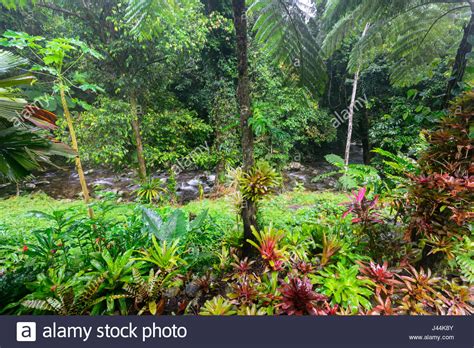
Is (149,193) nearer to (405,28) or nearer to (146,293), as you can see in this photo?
(146,293)

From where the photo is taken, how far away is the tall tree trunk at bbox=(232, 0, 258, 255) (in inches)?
63.4

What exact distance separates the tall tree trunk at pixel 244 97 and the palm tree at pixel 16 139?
1.26 metres

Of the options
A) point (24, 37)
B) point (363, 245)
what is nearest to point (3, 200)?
point (24, 37)

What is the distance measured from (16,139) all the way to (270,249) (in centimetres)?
180

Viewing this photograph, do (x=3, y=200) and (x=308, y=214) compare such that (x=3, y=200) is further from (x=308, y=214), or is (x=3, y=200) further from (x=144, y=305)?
(x=308, y=214)

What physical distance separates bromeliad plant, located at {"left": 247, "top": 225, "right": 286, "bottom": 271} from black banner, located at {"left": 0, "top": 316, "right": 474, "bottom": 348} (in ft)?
1.34

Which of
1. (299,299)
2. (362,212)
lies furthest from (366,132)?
(299,299)

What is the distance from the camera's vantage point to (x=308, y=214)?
314cm

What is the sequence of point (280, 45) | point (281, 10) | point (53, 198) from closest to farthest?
point (281, 10)
point (280, 45)
point (53, 198)

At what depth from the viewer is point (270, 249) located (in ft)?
5.68

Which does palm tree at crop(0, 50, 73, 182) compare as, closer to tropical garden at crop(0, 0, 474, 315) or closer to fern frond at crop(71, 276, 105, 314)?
tropical garden at crop(0, 0, 474, 315)

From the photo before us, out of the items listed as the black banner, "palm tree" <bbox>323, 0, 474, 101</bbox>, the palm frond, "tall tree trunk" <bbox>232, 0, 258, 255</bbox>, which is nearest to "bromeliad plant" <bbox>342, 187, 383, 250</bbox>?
the black banner

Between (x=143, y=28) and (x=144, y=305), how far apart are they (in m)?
2.33

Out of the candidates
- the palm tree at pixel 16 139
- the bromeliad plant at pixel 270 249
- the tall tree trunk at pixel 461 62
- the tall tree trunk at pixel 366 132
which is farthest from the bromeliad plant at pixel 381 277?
the tall tree trunk at pixel 366 132
